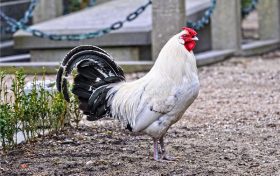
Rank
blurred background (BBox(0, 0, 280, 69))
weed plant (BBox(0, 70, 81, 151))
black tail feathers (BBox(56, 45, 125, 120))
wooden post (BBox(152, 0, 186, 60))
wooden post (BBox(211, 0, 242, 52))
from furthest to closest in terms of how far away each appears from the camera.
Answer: wooden post (BBox(211, 0, 242, 52)) < blurred background (BBox(0, 0, 280, 69)) < wooden post (BBox(152, 0, 186, 60)) < weed plant (BBox(0, 70, 81, 151)) < black tail feathers (BBox(56, 45, 125, 120))

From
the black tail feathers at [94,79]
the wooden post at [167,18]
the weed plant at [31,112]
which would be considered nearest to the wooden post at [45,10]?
the wooden post at [167,18]

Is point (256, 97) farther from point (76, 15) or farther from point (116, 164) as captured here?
point (76, 15)

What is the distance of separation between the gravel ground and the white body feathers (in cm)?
38

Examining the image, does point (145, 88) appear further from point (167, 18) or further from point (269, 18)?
point (269, 18)

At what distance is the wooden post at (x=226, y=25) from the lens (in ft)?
49.4

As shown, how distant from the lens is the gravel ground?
6.98m

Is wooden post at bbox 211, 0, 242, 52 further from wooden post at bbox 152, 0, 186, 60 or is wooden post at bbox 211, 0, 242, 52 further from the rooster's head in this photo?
the rooster's head

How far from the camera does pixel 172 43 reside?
7066 mm

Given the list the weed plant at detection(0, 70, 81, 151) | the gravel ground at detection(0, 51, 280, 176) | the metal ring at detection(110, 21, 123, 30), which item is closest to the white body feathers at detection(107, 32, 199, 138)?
the gravel ground at detection(0, 51, 280, 176)

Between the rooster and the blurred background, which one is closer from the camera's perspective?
the rooster

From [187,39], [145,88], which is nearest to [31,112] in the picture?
[145,88]

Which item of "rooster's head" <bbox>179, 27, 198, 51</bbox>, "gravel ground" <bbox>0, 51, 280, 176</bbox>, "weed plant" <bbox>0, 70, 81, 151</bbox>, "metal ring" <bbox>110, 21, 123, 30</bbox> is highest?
"metal ring" <bbox>110, 21, 123, 30</bbox>

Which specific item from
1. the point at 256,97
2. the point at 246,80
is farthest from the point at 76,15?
the point at 256,97

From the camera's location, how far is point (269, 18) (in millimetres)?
16672
